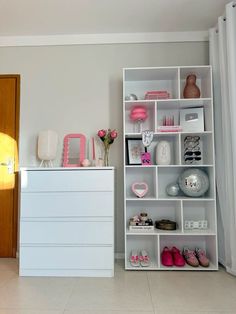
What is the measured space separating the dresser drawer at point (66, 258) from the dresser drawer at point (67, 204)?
286 millimetres

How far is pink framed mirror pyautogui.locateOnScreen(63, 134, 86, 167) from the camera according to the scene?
2.43 m

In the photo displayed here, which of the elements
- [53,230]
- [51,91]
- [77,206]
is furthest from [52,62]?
[53,230]

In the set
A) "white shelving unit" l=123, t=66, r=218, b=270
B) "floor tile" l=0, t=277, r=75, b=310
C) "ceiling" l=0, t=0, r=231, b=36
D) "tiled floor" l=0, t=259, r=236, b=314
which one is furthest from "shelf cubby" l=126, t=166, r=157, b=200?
"ceiling" l=0, t=0, r=231, b=36

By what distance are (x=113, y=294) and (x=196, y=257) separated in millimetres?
952

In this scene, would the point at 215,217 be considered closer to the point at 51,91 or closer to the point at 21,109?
the point at 51,91

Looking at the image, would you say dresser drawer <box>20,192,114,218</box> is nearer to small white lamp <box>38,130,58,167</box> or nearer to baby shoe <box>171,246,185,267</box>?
small white lamp <box>38,130,58,167</box>

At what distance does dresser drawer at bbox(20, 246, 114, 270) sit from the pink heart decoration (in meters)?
0.57

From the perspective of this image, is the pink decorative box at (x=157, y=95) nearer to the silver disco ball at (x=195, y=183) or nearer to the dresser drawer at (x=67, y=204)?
the silver disco ball at (x=195, y=183)

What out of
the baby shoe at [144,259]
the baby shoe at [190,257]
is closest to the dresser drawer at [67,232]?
the baby shoe at [144,259]

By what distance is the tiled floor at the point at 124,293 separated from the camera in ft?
5.02

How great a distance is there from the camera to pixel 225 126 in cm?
212

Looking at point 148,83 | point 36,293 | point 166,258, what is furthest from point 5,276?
point 148,83

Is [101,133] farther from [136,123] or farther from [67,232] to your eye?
[67,232]

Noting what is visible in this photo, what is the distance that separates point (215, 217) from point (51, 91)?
2112 mm
